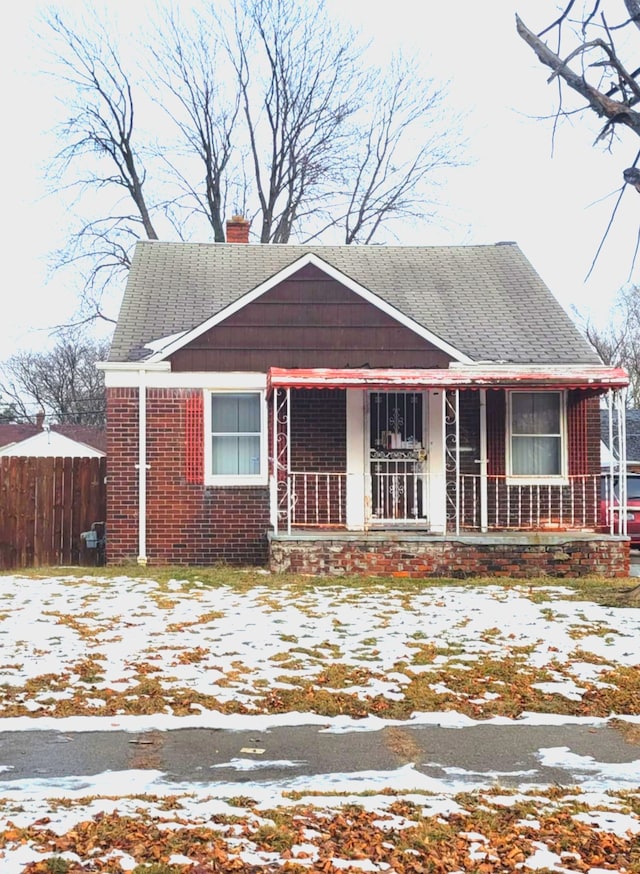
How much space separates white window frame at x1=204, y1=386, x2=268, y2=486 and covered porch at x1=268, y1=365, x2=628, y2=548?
0.52 ft

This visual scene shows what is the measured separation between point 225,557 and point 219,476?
3.94ft

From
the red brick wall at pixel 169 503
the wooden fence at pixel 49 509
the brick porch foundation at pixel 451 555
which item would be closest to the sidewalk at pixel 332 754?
the brick porch foundation at pixel 451 555

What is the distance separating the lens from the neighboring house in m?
40.4

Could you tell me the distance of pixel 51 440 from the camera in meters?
40.5

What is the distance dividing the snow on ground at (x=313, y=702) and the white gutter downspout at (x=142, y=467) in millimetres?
1741

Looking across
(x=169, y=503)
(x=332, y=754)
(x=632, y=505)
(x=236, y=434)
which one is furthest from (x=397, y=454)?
(x=332, y=754)

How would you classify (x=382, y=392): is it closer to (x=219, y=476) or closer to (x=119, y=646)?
(x=219, y=476)

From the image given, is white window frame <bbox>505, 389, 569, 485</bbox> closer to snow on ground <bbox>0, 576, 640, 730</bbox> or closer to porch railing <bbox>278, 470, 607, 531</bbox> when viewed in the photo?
porch railing <bbox>278, 470, 607, 531</bbox>

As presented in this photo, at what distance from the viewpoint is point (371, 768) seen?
525cm

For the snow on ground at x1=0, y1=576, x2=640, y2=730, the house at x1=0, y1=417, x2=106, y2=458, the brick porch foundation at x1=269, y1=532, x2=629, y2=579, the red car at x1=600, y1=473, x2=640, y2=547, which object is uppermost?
the house at x1=0, y1=417, x2=106, y2=458

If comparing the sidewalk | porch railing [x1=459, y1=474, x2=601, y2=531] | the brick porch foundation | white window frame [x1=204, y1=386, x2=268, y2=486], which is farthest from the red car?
the sidewalk

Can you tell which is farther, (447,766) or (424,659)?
(424,659)

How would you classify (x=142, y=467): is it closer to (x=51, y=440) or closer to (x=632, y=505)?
(x=632, y=505)

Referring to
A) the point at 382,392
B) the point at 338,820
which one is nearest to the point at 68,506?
the point at 382,392
